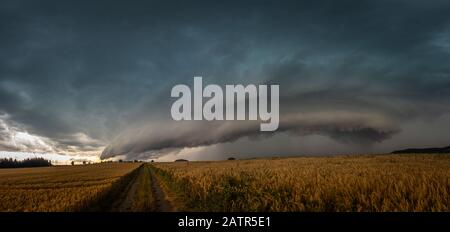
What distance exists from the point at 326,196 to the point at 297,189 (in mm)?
1972

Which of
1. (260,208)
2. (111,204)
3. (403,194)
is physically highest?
(403,194)

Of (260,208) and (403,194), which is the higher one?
(403,194)

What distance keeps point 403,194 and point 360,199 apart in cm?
149

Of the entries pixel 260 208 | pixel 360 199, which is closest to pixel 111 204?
pixel 260 208

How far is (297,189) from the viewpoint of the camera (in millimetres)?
14375
